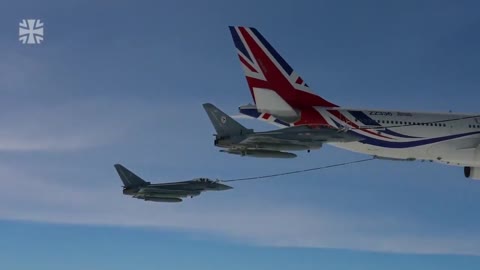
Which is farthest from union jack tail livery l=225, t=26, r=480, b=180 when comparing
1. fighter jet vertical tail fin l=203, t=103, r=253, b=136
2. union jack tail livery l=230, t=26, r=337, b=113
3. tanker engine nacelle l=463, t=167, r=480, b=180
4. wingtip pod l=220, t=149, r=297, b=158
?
fighter jet vertical tail fin l=203, t=103, r=253, b=136

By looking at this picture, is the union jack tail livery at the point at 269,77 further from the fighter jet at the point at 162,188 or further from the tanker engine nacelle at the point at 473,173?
the tanker engine nacelle at the point at 473,173

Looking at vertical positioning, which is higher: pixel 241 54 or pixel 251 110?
pixel 241 54

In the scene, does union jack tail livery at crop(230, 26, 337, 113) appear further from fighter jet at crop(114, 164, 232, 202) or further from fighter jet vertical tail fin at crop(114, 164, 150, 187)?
fighter jet vertical tail fin at crop(114, 164, 150, 187)

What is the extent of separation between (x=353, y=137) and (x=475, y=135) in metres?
12.9

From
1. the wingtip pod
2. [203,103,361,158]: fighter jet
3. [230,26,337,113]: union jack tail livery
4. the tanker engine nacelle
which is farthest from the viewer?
the tanker engine nacelle

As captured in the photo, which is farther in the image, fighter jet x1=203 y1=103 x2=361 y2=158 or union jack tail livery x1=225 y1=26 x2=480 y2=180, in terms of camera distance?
union jack tail livery x1=225 y1=26 x2=480 y2=180

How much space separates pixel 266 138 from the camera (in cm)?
3444

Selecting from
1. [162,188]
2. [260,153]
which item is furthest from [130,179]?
[260,153]

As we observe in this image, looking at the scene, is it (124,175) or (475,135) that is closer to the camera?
(124,175)

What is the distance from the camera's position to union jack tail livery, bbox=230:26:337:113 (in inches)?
1665

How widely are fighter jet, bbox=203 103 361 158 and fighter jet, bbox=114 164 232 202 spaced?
499 centimetres

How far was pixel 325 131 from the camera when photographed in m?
35.7

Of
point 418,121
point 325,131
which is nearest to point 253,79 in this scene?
point 325,131

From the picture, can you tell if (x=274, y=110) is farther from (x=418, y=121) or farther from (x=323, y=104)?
(x=418, y=121)
